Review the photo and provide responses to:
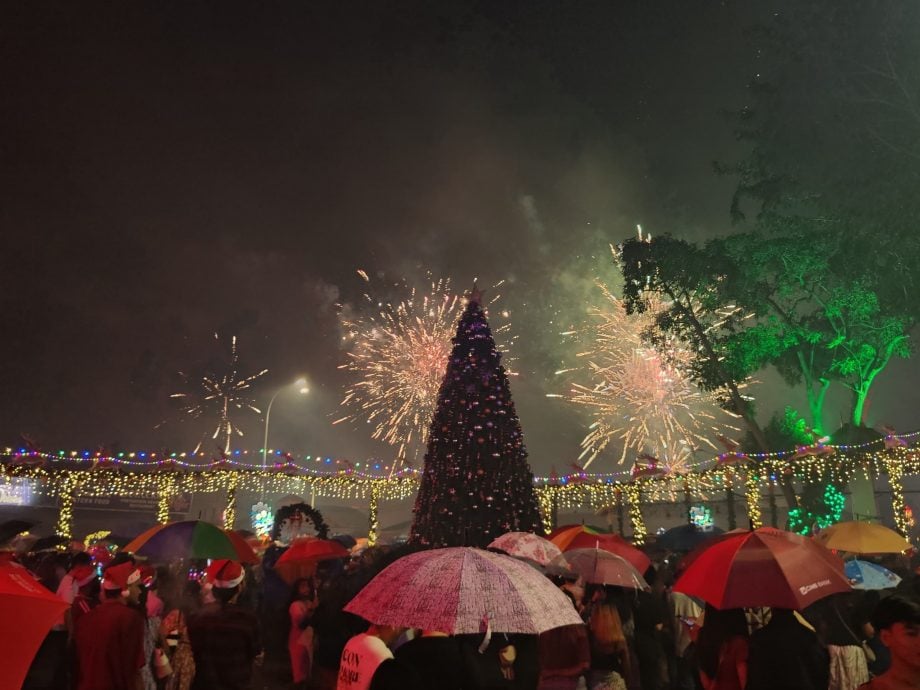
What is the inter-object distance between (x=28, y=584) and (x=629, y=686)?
194 inches

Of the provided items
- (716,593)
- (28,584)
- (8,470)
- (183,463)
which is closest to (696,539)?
(716,593)

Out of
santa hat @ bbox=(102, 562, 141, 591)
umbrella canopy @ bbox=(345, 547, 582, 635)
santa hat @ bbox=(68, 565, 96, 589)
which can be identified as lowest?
santa hat @ bbox=(68, 565, 96, 589)

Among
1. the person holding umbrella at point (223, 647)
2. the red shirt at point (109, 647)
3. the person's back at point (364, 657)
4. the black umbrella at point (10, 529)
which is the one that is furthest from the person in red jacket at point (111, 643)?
the black umbrella at point (10, 529)

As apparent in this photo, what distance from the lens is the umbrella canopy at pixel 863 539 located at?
8.57 meters

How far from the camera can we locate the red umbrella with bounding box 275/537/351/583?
8250mm

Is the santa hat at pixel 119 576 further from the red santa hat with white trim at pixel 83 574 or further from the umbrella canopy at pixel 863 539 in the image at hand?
the umbrella canopy at pixel 863 539

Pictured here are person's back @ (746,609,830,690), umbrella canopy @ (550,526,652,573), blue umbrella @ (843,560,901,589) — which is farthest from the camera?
umbrella canopy @ (550,526,652,573)

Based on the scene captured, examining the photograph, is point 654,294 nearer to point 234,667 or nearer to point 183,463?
point 183,463

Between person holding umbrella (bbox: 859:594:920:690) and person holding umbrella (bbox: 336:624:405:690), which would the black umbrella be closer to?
person holding umbrella (bbox: 336:624:405:690)

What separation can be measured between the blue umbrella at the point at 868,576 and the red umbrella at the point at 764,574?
3309mm

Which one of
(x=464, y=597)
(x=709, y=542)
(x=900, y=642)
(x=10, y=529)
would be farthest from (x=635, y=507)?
(x=464, y=597)

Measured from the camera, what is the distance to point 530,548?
313 inches

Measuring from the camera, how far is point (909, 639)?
303 cm

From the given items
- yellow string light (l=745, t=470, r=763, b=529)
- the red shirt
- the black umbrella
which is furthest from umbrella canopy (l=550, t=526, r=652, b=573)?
yellow string light (l=745, t=470, r=763, b=529)
